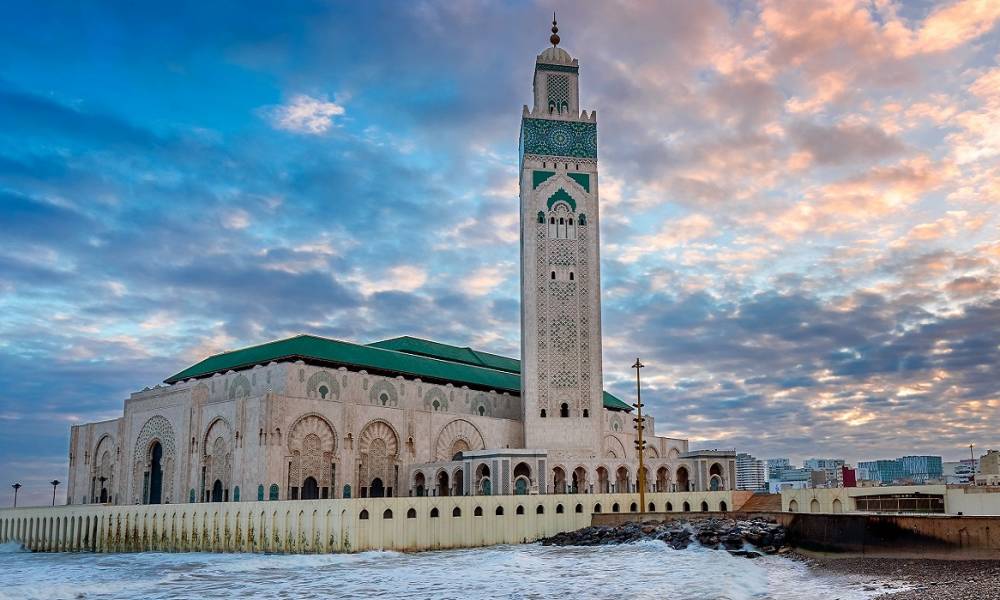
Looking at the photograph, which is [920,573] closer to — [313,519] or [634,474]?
[313,519]

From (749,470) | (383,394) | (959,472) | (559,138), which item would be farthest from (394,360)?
(749,470)

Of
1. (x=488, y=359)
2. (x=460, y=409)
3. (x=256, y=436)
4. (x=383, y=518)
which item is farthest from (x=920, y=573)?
(x=488, y=359)

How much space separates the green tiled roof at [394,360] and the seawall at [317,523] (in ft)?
35.5

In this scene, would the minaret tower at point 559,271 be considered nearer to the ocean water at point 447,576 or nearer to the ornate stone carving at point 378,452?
the ornate stone carving at point 378,452

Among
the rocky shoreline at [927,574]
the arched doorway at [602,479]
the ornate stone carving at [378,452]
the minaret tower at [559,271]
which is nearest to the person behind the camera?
the rocky shoreline at [927,574]

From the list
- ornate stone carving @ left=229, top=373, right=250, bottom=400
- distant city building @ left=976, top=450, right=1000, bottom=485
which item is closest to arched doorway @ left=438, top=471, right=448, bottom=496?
ornate stone carving @ left=229, top=373, right=250, bottom=400

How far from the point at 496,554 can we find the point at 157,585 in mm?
11962

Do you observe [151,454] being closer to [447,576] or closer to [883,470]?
[447,576]

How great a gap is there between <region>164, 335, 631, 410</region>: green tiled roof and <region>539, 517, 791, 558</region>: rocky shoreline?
16364mm

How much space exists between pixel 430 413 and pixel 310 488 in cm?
867

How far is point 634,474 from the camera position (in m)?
50.4

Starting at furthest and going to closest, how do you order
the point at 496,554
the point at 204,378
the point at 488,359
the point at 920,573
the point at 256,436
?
the point at 488,359 → the point at 204,378 → the point at 256,436 → the point at 496,554 → the point at 920,573

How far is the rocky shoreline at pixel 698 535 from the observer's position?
29969 millimetres

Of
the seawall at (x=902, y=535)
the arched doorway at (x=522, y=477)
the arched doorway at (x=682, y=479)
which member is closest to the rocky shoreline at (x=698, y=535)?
the seawall at (x=902, y=535)
